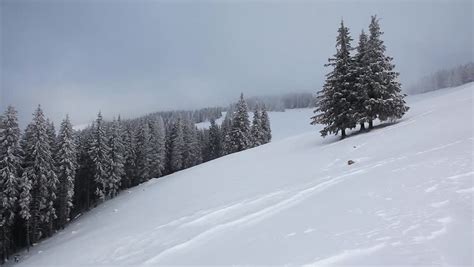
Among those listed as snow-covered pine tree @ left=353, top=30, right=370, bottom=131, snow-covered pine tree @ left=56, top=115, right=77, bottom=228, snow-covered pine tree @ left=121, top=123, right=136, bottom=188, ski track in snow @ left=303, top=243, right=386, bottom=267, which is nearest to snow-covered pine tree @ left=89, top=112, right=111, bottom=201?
snow-covered pine tree @ left=56, top=115, right=77, bottom=228

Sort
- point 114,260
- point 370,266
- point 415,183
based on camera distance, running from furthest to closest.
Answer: point 114,260, point 415,183, point 370,266

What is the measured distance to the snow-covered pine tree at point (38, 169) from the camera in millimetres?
29791

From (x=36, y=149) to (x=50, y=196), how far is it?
5.32 meters

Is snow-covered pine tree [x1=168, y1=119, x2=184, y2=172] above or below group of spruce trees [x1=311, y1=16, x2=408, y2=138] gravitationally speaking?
below

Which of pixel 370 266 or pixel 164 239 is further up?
pixel 370 266

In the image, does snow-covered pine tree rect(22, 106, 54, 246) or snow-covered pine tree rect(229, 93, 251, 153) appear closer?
snow-covered pine tree rect(22, 106, 54, 246)

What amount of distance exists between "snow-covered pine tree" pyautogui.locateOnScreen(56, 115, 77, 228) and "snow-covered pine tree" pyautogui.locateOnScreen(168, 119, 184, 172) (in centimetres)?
2901

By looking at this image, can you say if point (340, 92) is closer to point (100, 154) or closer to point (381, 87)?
point (381, 87)

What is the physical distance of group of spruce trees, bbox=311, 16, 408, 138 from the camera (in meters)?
26.6

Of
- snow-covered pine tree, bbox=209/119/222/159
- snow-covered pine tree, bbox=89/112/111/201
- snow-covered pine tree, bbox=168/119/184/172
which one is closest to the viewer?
snow-covered pine tree, bbox=89/112/111/201

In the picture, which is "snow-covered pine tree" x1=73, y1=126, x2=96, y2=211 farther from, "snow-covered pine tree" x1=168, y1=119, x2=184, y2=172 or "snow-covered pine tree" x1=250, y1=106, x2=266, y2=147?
"snow-covered pine tree" x1=250, y1=106, x2=266, y2=147

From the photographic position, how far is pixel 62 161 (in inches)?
1326

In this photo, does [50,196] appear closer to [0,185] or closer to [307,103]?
[0,185]

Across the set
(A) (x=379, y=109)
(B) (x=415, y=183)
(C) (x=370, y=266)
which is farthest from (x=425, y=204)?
(A) (x=379, y=109)
